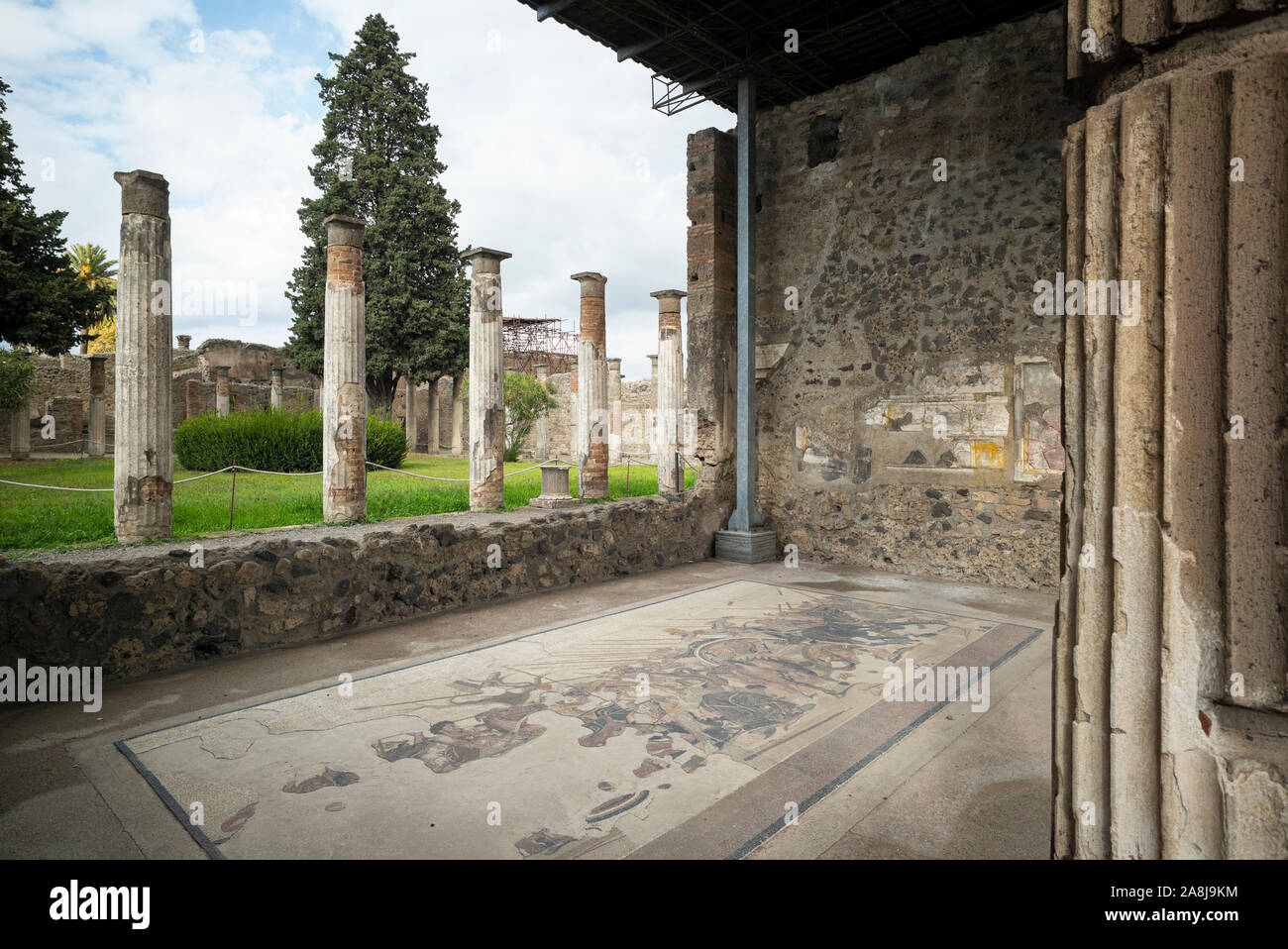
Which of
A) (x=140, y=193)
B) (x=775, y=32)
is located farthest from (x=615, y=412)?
(x=140, y=193)

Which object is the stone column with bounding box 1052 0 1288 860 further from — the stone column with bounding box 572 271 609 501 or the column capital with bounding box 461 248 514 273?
the stone column with bounding box 572 271 609 501

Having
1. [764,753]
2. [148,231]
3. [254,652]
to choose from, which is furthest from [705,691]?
[148,231]

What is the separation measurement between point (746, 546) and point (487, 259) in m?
4.51

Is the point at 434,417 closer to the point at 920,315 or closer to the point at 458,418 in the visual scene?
the point at 458,418

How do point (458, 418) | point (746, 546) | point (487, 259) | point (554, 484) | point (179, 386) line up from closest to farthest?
point (746, 546)
point (487, 259)
point (554, 484)
point (458, 418)
point (179, 386)

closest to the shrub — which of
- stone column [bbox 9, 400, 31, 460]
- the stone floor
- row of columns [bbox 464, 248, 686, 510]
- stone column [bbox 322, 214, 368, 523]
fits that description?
stone column [bbox 9, 400, 31, 460]

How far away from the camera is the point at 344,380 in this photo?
7.71 m

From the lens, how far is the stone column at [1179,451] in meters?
0.98

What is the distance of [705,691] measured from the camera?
373cm

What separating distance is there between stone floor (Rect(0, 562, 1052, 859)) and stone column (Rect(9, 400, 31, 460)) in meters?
15.8

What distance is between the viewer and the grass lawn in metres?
6.10

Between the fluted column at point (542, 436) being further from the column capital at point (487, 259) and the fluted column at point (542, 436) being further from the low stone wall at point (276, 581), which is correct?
the low stone wall at point (276, 581)

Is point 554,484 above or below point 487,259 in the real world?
below
